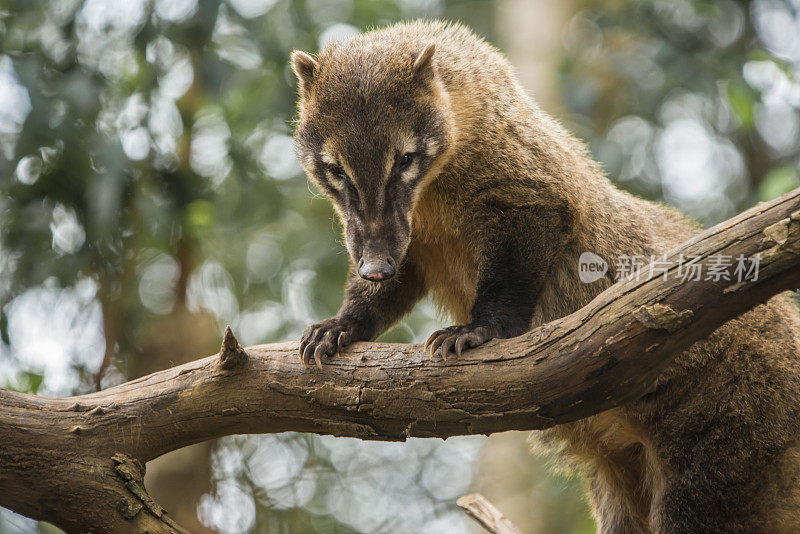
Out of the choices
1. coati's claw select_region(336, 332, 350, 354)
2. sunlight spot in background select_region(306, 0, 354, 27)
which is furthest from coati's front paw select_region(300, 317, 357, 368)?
sunlight spot in background select_region(306, 0, 354, 27)

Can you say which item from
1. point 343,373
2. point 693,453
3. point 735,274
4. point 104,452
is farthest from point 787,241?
point 104,452

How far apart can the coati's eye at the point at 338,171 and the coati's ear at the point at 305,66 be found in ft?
2.23

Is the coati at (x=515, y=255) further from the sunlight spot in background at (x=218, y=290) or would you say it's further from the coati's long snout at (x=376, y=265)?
the sunlight spot in background at (x=218, y=290)

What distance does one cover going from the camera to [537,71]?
31.0ft

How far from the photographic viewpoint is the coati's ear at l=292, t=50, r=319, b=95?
4621 mm

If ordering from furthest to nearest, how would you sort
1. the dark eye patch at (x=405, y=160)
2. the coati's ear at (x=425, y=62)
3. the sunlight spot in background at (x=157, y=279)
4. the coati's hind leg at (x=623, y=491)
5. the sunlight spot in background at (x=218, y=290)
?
the sunlight spot in background at (x=218, y=290) < the sunlight spot in background at (x=157, y=279) < the coati's hind leg at (x=623, y=491) < the coati's ear at (x=425, y=62) < the dark eye patch at (x=405, y=160)

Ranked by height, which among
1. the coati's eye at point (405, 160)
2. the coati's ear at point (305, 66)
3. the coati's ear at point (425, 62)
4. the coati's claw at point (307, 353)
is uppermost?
the coati's ear at point (425, 62)

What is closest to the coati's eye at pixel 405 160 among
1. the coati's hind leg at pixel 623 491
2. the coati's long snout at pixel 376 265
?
the coati's long snout at pixel 376 265

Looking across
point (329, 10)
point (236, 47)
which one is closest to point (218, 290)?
point (236, 47)

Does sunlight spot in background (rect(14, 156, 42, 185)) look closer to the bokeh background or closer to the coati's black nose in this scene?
the bokeh background

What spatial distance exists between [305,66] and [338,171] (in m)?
0.80

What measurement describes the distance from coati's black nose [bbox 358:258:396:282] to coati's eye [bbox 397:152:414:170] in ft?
1.86

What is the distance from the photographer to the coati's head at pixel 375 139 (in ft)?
13.4

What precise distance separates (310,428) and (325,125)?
161 cm
